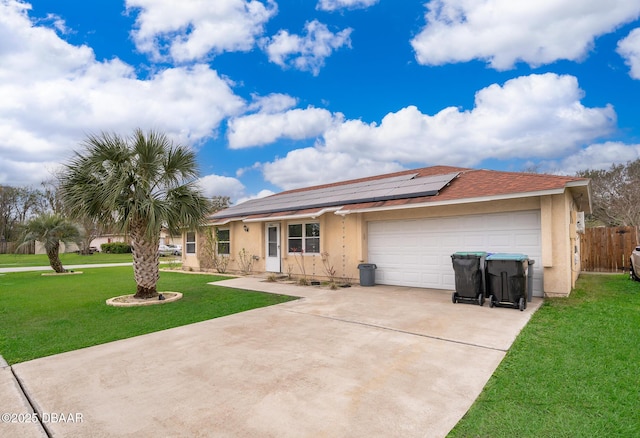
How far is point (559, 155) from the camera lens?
96.5ft

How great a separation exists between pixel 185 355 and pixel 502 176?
32.5 ft

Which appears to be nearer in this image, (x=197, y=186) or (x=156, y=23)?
(x=197, y=186)

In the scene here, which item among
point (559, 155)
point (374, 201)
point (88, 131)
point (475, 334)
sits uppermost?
point (559, 155)

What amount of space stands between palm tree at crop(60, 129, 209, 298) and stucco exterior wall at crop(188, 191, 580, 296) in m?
5.32

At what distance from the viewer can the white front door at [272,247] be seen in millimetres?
14984

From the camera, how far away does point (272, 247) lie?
15352 mm

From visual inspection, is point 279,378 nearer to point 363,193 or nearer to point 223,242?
point 363,193

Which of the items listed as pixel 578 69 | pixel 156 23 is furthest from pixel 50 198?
pixel 578 69

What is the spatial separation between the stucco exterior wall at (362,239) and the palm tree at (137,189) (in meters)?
5.32

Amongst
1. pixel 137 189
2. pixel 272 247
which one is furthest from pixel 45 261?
pixel 137 189

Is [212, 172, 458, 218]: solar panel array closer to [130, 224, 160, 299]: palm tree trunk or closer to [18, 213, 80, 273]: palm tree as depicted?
[130, 224, 160, 299]: palm tree trunk

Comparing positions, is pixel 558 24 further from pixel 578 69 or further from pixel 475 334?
pixel 475 334

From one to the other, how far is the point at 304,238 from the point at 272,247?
2127 mm

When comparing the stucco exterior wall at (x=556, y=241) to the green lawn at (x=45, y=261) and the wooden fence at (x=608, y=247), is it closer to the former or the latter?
the wooden fence at (x=608, y=247)
